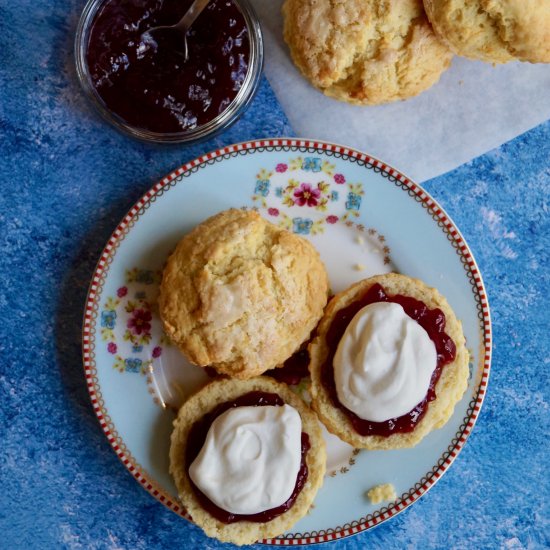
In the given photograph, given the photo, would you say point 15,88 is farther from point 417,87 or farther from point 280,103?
point 417,87

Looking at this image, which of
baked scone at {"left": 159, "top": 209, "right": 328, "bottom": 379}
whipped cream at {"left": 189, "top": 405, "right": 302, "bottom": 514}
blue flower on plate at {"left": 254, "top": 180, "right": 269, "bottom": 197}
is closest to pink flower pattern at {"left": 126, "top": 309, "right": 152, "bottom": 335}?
baked scone at {"left": 159, "top": 209, "right": 328, "bottom": 379}

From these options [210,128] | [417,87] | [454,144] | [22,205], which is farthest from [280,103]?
[22,205]

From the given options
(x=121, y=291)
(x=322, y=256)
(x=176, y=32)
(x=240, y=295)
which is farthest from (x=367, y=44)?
(x=121, y=291)

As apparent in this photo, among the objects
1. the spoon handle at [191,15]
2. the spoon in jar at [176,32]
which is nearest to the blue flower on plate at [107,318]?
the spoon in jar at [176,32]

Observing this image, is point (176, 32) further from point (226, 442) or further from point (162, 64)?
point (226, 442)

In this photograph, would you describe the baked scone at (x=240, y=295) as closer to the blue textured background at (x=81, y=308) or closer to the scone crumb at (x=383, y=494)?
the blue textured background at (x=81, y=308)

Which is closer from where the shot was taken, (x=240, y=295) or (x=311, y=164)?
(x=240, y=295)
